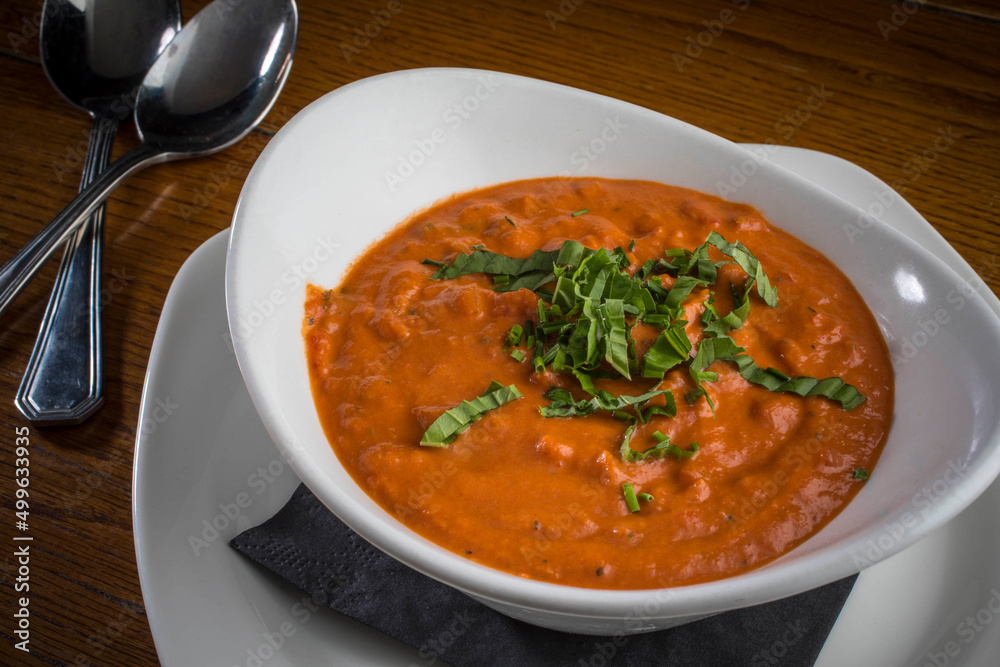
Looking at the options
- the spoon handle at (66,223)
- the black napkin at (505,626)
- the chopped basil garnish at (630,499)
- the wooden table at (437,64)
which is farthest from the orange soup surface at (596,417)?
the spoon handle at (66,223)

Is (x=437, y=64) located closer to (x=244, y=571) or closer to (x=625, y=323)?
(x=625, y=323)

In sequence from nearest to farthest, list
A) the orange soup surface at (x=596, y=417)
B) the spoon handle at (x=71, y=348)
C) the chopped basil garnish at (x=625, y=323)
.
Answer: the orange soup surface at (x=596, y=417), the chopped basil garnish at (x=625, y=323), the spoon handle at (x=71, y=348)

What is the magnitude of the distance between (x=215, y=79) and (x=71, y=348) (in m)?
1.00

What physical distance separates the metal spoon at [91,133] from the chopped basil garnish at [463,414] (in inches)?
36.9

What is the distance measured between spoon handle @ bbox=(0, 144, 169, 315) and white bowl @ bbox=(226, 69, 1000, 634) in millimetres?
738

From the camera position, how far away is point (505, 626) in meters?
1.46

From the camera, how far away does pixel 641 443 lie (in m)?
1.49

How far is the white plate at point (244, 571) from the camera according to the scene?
4.56 ft

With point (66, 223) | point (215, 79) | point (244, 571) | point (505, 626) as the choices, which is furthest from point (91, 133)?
point (505, 626)

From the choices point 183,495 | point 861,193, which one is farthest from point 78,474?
point 861,193

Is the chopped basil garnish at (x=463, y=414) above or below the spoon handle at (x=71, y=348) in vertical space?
above

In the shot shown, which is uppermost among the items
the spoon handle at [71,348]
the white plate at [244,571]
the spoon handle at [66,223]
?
the white plate at [244,571]

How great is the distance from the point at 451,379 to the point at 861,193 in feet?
4.44

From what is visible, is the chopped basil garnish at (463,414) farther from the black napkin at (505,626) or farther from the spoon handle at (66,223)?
the spoon handle at (66,223)
